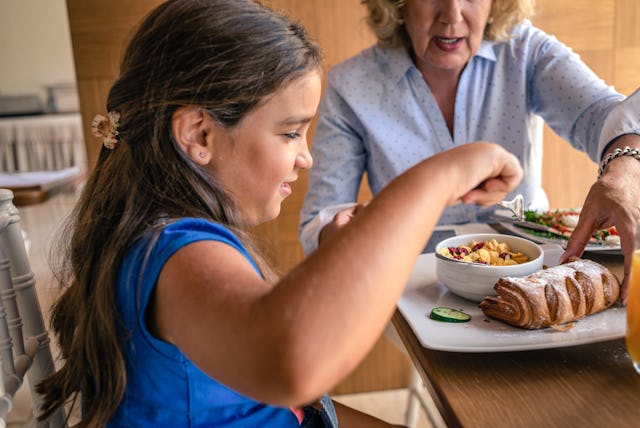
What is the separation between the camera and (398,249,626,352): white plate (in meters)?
0.73

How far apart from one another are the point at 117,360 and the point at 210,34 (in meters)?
0.43

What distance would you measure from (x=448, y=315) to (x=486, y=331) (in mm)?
64

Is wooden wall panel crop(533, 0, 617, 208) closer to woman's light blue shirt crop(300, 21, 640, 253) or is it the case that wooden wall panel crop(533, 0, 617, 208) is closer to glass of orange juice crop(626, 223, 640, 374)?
woman's light blue shirt crop(300, 21, 640, 253)

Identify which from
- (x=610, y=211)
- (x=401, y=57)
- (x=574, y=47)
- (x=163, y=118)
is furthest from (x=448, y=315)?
(x=574, y=47)

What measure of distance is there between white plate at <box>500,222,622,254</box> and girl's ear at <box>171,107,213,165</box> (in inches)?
28.9

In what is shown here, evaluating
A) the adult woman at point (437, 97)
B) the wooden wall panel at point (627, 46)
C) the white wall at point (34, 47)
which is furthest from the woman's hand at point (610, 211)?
the white wall at point (34, 47)

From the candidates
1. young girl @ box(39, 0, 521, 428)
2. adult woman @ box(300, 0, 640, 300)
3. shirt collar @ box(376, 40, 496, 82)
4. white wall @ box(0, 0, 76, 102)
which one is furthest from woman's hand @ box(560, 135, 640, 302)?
white wall @ box(0, 0, 76, 102)

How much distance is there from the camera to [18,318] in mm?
886

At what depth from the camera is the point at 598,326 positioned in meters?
0.77

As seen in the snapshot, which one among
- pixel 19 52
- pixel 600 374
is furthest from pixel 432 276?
pixel 19 52

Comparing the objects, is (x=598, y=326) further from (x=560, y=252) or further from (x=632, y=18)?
(x=632, y=18)

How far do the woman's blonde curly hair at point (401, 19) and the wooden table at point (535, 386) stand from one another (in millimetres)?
1156

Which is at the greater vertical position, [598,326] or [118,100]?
[118,100]

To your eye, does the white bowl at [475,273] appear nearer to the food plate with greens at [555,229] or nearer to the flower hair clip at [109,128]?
the food plate with greens at [555,229]
